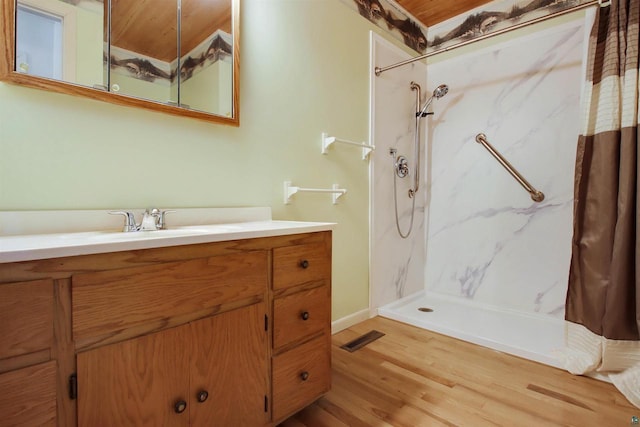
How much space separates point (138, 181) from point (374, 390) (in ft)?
4.46

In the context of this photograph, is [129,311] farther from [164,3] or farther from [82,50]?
[164,3]

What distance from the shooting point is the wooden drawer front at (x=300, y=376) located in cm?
112

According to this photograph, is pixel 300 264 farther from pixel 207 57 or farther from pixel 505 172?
pixel 505 172

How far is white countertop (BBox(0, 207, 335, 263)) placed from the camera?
2.22ft

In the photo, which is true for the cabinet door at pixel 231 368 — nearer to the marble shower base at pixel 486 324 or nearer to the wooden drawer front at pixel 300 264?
the wooden drawer front at pixel 300 264

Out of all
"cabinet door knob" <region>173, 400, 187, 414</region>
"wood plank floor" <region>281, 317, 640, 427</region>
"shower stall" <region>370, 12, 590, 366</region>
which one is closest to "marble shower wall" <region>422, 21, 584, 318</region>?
"shower stall" <region>370, 12, 590, 366</region>

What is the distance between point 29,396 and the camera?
65 cm

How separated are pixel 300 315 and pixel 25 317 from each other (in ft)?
2.58

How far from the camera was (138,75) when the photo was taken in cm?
119

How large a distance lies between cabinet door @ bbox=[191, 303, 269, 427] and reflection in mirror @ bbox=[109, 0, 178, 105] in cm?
91

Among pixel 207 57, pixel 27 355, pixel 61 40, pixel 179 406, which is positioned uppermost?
pixel 207 57

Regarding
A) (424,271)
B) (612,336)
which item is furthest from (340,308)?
(612,336)

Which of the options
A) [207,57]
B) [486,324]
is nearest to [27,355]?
[207,57]

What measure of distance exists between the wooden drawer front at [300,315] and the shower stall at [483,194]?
1061 millimetres
